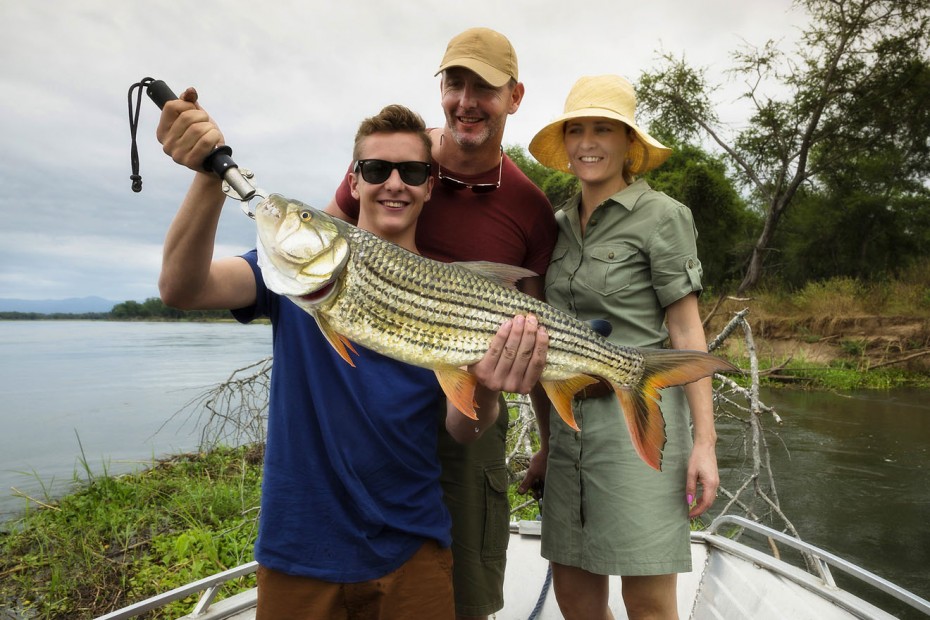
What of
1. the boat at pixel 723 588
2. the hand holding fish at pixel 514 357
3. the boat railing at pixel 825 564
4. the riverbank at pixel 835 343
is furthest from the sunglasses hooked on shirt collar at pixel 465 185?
the riverbank at pixel 835 343

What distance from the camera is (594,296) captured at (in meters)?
3.02

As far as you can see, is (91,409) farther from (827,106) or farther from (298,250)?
(827,106)

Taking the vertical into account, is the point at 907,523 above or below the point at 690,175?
below

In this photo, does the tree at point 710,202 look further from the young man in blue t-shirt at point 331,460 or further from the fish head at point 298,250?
the fish head at point 298,250

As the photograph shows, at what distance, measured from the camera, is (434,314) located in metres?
2.32

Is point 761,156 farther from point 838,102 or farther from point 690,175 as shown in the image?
point 690,175

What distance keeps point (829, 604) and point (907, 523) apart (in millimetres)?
6264

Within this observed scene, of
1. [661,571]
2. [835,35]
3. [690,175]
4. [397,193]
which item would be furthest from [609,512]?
[690,175]

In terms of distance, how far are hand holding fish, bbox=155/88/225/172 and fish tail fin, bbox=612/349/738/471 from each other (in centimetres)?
194

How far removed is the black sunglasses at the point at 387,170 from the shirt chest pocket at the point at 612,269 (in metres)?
1.00

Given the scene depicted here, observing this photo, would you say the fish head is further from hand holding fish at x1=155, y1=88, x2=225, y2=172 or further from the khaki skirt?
the khaki skirt

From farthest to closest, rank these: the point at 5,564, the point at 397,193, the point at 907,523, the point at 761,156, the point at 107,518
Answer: the point at 761,156
the point at 907,523
the point at 107,518
the point at 5,564
the point at 397,193

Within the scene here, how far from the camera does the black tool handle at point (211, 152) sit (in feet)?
6.82

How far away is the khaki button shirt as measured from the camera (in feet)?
9.53
